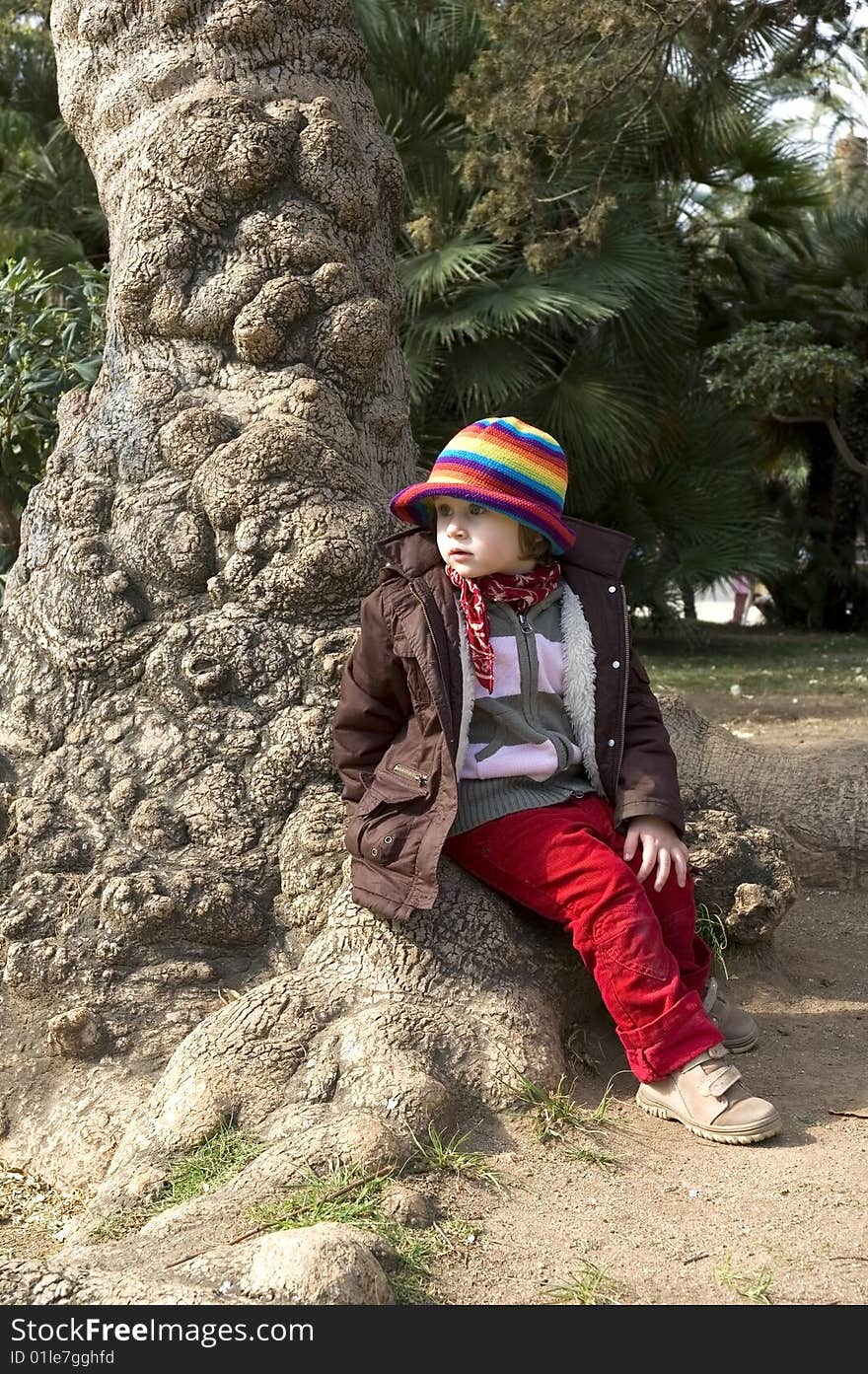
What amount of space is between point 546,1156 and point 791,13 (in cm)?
623

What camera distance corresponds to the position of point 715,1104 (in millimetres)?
2656

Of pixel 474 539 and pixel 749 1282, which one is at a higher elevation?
pixel 474 539

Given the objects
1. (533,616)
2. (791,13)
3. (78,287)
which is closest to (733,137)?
(791,13)

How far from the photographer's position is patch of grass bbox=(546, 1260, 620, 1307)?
6.88 ft

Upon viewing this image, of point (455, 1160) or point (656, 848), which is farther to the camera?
point (656, 848)

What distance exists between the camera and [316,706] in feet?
10.6

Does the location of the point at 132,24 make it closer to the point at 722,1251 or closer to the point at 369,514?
the point at 369,514

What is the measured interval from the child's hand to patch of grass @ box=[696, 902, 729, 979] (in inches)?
24.2

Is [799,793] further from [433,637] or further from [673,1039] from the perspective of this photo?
[433,637]

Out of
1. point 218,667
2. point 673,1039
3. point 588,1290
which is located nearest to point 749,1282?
point 588,1290

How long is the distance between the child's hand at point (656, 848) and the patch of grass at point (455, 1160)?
0.68 meters

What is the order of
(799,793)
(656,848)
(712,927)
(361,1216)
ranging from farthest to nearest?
(799,793), (712,927), (656,848), (361,1216)

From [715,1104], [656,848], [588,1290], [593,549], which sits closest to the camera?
[588,1290]

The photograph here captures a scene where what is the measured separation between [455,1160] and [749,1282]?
0.59m
